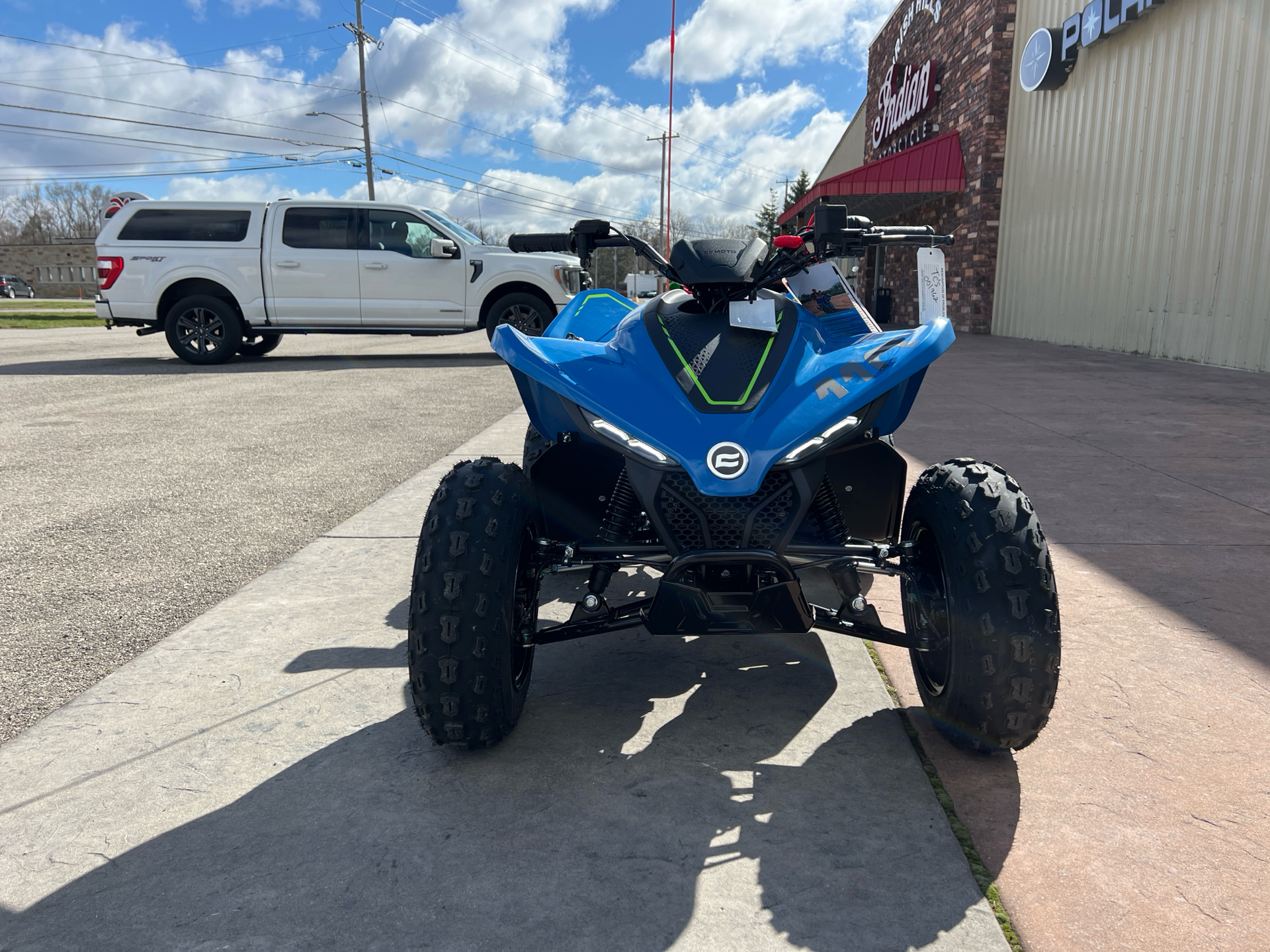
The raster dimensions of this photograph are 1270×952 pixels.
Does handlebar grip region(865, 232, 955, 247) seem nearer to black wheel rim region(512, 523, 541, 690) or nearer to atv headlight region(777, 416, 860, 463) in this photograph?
atv headlight region(777, 416, 860, 463)

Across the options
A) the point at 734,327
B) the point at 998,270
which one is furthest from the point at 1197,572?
the point at 998,270

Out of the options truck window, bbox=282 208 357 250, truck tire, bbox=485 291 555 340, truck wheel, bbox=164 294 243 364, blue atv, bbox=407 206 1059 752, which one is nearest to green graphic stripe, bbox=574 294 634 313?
blue atv, bbox=407 206 1059 752

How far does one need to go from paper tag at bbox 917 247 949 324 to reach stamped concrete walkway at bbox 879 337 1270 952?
3.40 feet

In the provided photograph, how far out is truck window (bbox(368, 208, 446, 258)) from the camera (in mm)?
12383

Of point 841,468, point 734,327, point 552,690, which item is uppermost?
point 734,327

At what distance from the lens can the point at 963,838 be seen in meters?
1.93

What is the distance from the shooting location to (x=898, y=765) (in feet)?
7.31

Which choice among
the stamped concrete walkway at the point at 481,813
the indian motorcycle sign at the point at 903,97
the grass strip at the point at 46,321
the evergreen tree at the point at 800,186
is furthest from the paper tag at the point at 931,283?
the evergreen tree at the point at 800,186

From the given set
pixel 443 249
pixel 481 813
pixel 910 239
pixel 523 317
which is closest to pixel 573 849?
pixel 481 813

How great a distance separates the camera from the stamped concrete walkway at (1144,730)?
1.71 meters

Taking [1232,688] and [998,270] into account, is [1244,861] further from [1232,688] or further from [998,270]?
[998,270]

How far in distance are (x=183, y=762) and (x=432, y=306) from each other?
425 inches

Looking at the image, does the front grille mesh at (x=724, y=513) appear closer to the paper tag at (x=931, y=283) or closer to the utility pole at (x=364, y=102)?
the paper tag at (x=931, y=283)

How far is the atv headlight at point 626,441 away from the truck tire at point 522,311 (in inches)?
399
